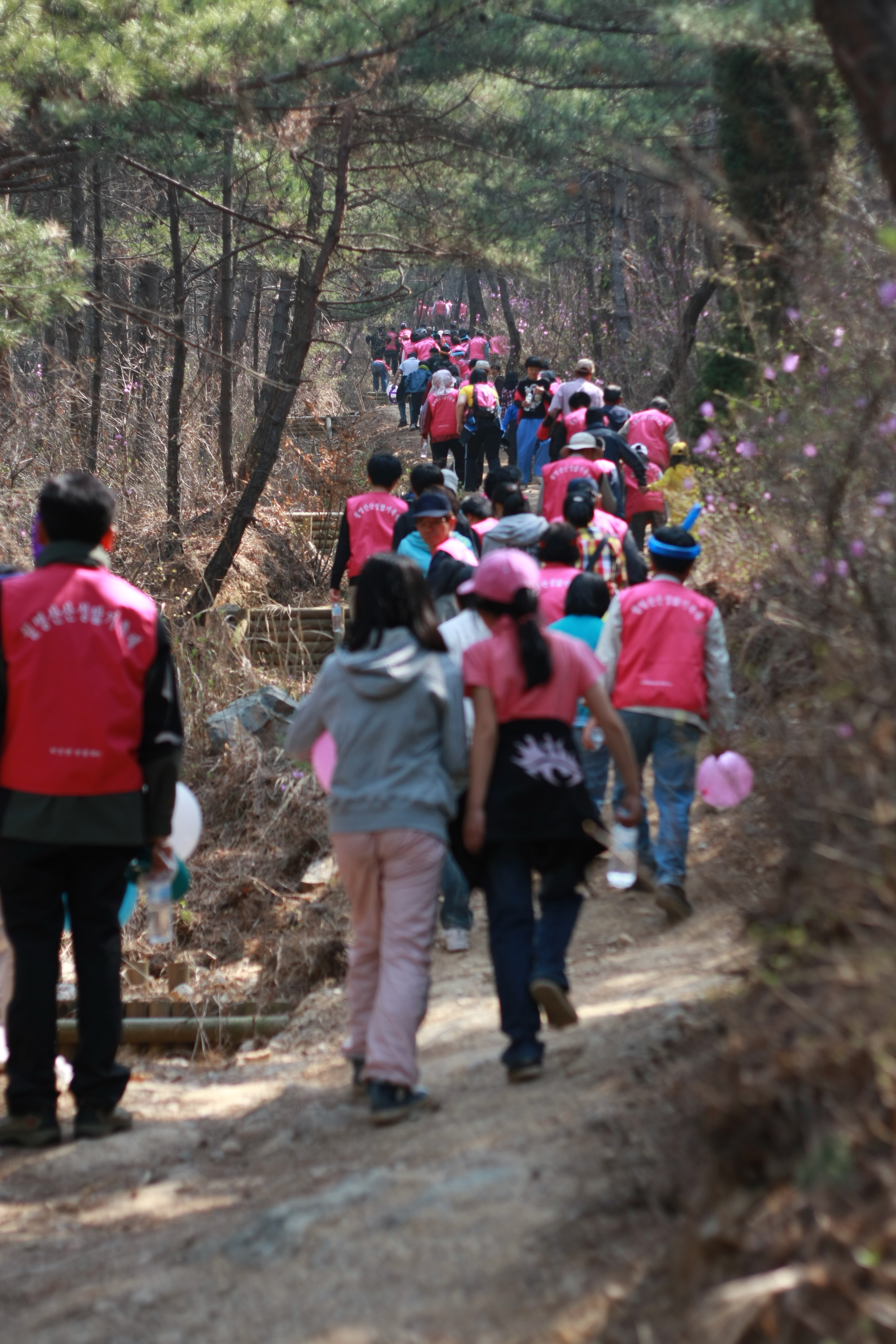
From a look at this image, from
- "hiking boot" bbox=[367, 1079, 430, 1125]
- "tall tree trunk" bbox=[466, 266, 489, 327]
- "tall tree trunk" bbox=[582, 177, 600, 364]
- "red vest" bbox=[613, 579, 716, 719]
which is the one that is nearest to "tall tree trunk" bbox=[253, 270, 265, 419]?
"tall tree trunk" bbox=[582, 177, 600, 364]

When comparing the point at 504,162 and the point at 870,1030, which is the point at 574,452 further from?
the point at 870,1030

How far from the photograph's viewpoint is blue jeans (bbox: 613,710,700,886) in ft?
19.4

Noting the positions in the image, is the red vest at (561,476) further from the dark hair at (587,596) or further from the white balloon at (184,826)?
the white balloon at (184,826)

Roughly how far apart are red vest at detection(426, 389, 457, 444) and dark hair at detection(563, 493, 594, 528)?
9410mm

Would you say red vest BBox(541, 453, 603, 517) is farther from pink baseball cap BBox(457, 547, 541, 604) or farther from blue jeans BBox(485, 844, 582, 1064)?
blue jeans BBox(485, 844, 582, 1064)

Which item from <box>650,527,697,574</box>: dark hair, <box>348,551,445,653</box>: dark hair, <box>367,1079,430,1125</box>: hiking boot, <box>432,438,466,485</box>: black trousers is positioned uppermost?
<box>432,438,466,485</box>: black trousers

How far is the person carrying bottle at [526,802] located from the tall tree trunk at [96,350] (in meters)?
10.9

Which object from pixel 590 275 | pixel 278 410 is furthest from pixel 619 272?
pixel 278 410

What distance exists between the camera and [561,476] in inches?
359

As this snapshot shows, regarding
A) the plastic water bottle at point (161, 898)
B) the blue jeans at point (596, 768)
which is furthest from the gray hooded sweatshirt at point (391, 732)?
the blue jeans at point (596, 768)

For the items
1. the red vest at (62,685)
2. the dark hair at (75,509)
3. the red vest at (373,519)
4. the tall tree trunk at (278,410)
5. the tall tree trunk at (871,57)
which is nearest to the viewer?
the tall tree trunk at (871,57)

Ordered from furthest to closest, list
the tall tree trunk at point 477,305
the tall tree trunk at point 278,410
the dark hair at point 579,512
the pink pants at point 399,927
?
1. the tall tree trunk at point 477,305
2. the tall tree trunk at point 278,410
3. the dark hair at point 579,512
4. the pink pants at point 399,927

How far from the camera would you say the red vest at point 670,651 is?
583 centimetres

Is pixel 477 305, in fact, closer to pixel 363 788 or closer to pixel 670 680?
pixel 670 680
